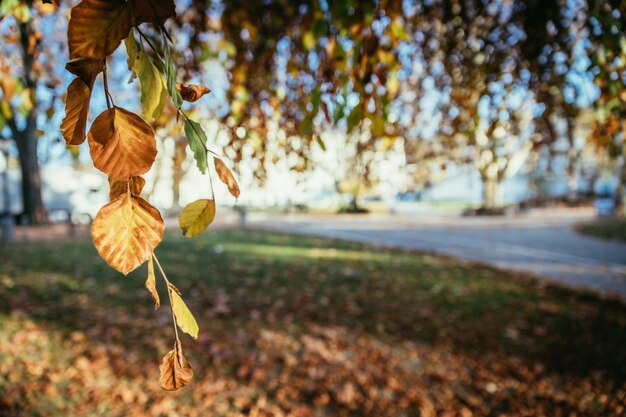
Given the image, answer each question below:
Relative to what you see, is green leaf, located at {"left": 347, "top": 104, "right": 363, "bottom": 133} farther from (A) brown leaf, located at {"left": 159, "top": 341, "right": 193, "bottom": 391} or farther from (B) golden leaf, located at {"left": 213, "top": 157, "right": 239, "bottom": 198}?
(A) brown leaf, located at {"left": 159, "top": 341, "right": 193, "bottom": 391}

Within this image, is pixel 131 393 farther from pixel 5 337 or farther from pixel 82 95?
pixel 82 95

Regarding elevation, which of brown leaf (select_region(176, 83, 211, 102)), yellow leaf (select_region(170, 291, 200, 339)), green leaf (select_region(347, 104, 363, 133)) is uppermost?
green leaf (select_region(347, 104, 363, 133))

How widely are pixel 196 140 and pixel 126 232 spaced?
0.19 meters

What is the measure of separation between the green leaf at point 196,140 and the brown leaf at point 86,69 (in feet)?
0.52

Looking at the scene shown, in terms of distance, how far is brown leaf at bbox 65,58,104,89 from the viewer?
51 centimetres

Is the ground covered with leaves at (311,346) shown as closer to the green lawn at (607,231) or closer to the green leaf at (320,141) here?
the green leaf at (320,141)

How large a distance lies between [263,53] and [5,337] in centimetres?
334

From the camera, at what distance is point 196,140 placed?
2.22ft

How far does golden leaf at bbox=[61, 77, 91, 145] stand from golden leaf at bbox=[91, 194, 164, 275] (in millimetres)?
98

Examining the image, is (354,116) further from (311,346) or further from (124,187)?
(311,346)

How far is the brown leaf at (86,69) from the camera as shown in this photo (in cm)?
51

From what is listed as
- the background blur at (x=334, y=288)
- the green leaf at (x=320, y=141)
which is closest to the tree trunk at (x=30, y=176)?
the background blur at (x=334, y=288)

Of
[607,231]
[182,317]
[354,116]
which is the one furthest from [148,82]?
[607,231]

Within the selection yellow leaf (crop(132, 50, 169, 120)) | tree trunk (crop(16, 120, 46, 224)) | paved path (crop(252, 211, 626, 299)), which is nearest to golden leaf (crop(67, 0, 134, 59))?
yellow leaf (crop(132, 50, 169, 120))
